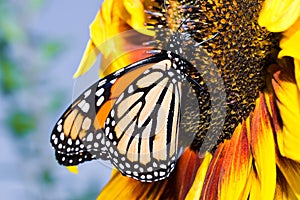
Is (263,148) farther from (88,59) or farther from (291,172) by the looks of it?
(88,59)

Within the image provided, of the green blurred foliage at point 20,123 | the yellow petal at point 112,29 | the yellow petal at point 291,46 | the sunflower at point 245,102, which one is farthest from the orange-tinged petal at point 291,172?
the green blurred foliage at point 20,123

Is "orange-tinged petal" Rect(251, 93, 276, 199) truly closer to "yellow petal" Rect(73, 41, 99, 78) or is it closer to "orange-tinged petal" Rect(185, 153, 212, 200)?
"orange-tinged petal" Rect(185, 153, 212, 200)

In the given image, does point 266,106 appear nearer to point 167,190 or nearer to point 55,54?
point 167,190

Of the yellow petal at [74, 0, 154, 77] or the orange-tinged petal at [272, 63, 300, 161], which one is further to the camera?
the yellow petal at [74, 0, 154, 77]

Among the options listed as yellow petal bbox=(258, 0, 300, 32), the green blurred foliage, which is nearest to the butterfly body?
yellow petal bbox=(258, 0, 300, 32)

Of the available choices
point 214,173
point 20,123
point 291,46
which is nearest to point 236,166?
point 214,173

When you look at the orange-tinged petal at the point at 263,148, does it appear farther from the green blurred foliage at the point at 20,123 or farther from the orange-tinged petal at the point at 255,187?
the green blurred foliage at the point at 20,123

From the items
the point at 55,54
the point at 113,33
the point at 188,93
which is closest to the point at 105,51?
the point at 113,33
